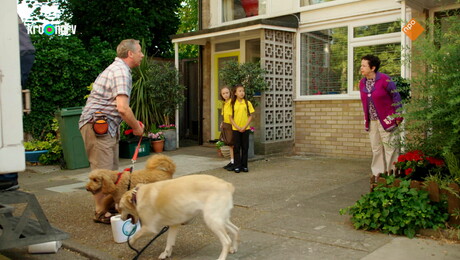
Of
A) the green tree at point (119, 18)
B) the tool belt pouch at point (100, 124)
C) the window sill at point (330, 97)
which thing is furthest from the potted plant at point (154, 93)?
the tool belt pouch at point (100, 124)

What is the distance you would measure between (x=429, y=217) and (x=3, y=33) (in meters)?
4.01

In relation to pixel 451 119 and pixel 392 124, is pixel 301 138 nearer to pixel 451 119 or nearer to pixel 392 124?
pixel 392 124

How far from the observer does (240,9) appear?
1159cm

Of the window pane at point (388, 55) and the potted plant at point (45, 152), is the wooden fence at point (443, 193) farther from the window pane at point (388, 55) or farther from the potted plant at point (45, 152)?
the potted plant at point (45, 152)

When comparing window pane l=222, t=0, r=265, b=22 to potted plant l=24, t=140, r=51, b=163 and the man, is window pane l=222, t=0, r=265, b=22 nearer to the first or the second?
potted plant l=24, t=140, r=51, b=163

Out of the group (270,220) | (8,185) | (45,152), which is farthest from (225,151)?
(8,185)

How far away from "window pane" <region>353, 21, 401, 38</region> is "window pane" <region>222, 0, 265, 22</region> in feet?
8.64

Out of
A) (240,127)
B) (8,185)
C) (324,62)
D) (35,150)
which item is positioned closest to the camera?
(8,185)

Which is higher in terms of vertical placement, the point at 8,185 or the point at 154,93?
the point at 154,93

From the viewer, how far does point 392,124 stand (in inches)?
243

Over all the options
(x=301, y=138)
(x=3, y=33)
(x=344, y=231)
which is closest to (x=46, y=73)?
(x=301, y=138)

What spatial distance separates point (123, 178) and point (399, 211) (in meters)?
2.84

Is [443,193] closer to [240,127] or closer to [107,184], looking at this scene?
[107,184]

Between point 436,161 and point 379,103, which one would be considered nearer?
point 436,161
